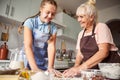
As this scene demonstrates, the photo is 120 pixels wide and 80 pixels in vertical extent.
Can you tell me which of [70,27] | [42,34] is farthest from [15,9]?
[70,27]

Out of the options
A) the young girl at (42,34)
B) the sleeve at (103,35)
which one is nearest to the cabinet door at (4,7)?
the young girl at (42,34)

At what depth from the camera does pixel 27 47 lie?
0.92m

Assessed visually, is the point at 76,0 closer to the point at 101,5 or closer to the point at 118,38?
the point at 101,5

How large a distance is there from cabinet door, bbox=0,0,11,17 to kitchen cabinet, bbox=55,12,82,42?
1.12 metres

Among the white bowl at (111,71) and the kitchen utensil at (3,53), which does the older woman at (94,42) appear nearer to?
the white bowl at (111,71)

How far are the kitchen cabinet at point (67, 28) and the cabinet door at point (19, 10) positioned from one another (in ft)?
2.63

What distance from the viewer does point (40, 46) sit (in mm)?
1026

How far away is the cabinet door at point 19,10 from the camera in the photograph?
79.0 inches

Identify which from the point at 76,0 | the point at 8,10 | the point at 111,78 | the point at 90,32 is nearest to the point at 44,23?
the point at 90,32

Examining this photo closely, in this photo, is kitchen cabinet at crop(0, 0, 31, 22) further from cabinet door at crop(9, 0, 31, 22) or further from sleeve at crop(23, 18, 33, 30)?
sleeve at crop(23, 18, 33, 30)

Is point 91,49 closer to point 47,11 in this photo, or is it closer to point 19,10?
point 47,11

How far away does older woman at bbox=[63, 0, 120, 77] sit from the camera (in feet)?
3.14

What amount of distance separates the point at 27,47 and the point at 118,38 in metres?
2.96

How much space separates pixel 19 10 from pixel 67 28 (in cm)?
115
